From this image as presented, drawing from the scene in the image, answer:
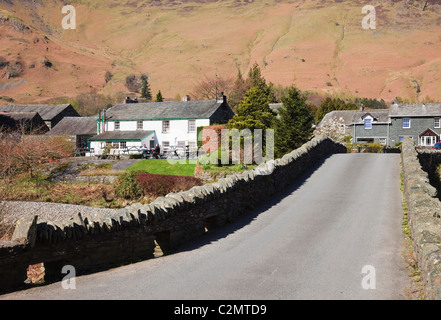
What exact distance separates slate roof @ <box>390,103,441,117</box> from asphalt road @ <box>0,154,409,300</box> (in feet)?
167

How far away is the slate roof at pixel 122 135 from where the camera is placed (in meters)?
53.4

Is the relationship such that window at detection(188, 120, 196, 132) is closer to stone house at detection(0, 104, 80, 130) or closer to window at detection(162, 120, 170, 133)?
window at detection(162, 120, 170, 133)

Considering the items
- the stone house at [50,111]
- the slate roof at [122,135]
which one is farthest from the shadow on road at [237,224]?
the stone house at [50,111]

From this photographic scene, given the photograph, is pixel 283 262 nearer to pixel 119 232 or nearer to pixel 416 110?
pixel 119 232

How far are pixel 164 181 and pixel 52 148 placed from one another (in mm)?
18296

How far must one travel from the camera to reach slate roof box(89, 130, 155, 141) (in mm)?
53375

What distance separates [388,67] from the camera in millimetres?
173125

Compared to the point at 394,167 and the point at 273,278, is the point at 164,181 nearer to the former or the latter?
the point at 394,167

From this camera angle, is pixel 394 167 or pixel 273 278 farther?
pixel 394 167

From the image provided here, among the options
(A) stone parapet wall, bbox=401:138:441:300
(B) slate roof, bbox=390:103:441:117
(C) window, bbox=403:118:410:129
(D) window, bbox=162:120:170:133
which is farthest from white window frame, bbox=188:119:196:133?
(A) stone parapet wall, bbox=401:138:441:300

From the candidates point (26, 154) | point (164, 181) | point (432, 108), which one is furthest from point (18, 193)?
point (432, 108)

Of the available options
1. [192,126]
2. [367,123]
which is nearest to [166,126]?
[192,126]

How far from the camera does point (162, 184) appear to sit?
93.8ft

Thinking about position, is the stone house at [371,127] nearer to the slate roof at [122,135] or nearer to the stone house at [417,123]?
the stone house at [417,123]
